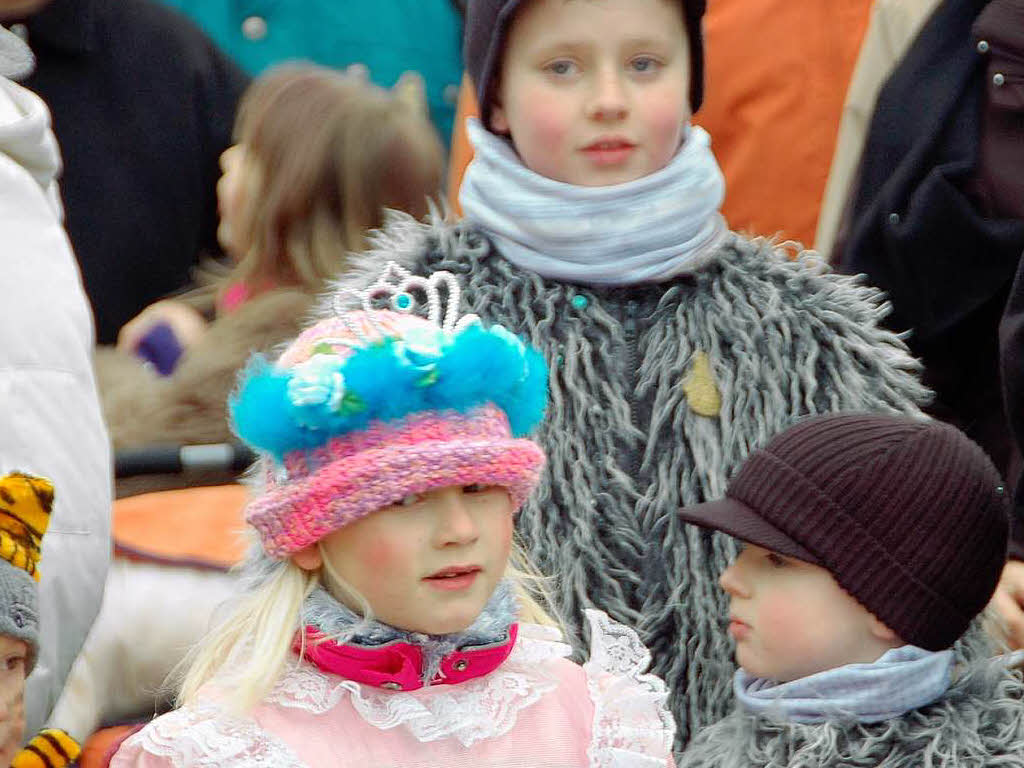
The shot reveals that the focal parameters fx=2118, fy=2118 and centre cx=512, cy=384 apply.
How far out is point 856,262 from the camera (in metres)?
4.09

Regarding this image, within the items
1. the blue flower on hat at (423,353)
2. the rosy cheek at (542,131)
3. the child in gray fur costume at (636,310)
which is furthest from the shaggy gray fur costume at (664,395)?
the blue flower on hat at (423,353)

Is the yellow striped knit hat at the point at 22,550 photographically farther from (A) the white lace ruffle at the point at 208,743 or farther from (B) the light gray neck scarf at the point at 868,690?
(B) the light gray neck scarf at the point at 868,690

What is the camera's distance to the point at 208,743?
270 cm

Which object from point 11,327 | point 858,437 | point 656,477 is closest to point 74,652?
point 11,327

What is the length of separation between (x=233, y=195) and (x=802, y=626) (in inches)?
64.1

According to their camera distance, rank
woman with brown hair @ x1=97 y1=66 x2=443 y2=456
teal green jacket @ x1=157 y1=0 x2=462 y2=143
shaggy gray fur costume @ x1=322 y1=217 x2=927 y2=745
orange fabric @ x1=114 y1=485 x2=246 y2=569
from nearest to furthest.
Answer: shaggy gray fur costume @ x1=322 y1=217 x2=927 y2=745 < orange fabric @ x1=114 y1=485 x2=246 y2=569 < woman with brown hair @ x1=97 y1=66 x2=443 y2=456 < teal green jacket @ x1=157 y1=0 x2=462 y2=143

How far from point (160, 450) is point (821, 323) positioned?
3.74 ft

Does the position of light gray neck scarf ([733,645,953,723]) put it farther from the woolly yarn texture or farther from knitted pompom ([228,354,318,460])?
knitted pompom ([228,354,318,460])

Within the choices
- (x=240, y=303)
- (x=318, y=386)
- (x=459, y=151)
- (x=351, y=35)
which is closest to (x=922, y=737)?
(x=318, y=386)

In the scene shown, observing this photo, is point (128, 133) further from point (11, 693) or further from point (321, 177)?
point (11, 693)

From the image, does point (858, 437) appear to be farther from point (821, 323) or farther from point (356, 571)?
point (356, 571)

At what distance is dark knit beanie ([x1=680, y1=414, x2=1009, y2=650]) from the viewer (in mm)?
3074

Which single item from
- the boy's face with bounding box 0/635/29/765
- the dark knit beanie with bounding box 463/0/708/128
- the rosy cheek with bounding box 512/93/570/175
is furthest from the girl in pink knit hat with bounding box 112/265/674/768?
the dark knit beanie with bounding box 463/0/708/128

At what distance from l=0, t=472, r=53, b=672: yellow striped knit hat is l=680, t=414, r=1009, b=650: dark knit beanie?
3.35 ft
